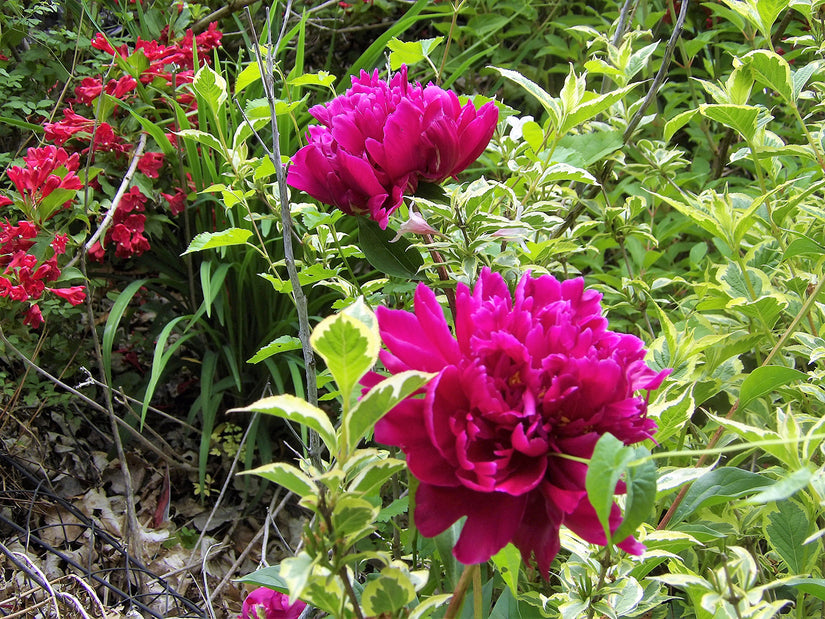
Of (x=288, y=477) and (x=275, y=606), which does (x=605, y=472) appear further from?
(x=275, y=606)

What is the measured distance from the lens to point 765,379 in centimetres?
60

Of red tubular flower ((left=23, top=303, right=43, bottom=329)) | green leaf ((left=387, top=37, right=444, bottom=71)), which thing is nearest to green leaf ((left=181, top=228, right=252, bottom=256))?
green leaf ((left=387, top=37, right=444, bottom=71))

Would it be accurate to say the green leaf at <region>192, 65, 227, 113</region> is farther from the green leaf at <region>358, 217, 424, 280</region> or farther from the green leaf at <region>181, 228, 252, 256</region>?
the green leaf at <region>358, 217, 424, 280</region>

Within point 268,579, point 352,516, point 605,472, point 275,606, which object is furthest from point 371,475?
point 275,606

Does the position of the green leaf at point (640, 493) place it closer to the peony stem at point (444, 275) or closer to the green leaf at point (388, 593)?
the green leaf at point (388, 593)

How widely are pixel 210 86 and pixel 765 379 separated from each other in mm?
636

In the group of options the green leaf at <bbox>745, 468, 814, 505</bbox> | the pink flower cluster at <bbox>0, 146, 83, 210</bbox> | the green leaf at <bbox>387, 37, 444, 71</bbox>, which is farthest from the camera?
the pink flower cluster at <bbox>0, 146, 83, 210</bbox>

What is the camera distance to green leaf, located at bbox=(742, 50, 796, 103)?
30.0 inches

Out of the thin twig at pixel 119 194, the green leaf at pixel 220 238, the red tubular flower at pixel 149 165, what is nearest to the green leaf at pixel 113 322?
the thin twig at pixel 119 194

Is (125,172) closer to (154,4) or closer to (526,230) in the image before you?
(154,4)

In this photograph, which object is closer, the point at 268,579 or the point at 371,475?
the point at 371,475

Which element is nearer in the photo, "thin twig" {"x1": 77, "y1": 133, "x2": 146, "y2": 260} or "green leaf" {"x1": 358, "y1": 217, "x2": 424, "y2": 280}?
"green leaf" {"x1": 358, "y1": 217, "x2": 424, "y2": 280}

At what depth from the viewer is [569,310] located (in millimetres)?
417

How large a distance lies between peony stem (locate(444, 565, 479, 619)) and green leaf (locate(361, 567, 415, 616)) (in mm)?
30
